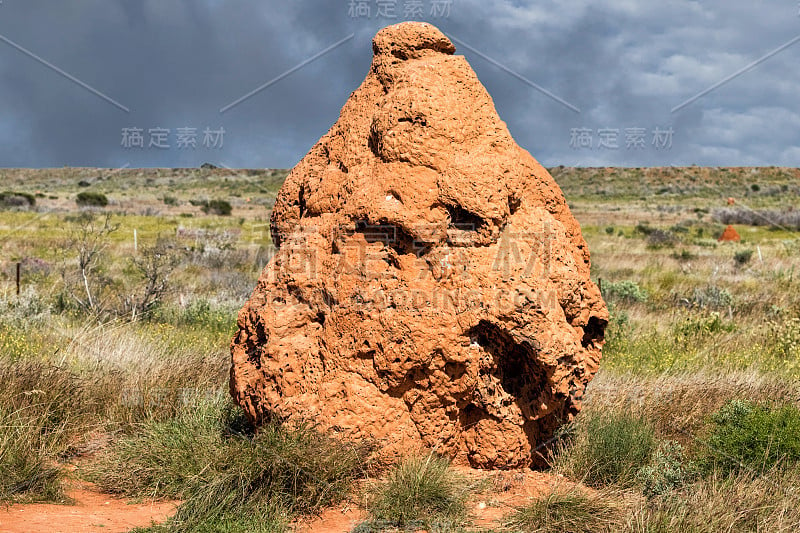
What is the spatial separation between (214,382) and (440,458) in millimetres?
2339

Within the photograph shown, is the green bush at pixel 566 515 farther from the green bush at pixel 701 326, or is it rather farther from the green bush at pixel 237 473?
the green bush at pixel 701 326

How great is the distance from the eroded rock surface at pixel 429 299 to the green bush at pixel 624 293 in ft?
22.3

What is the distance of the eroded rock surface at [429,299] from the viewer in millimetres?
3713

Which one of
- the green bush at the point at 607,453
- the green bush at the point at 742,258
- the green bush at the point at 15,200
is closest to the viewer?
the green bush at the point at 607,453

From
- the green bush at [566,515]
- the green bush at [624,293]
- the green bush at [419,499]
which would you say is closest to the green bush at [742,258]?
the green bush at [624,293]

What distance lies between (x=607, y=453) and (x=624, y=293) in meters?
6.92

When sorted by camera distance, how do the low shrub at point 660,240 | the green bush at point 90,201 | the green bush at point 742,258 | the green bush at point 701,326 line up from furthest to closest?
the green bush at point 90,201
the low shrub at point 660,240
the green bush at point 742,258
the green bush at point 701,326

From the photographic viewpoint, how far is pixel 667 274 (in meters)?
13.9

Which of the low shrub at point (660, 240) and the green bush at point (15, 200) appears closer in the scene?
the low shrub at point (660, 240)

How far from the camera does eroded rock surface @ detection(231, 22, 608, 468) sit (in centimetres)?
371

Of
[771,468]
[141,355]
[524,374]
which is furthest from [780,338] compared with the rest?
[141,355]

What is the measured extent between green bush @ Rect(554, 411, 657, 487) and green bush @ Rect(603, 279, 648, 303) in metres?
6.54

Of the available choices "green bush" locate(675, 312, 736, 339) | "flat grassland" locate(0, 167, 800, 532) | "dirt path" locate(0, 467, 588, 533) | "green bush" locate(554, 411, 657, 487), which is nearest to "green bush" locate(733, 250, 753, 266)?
"flat grassland" locate(0, 167, 800, 532)

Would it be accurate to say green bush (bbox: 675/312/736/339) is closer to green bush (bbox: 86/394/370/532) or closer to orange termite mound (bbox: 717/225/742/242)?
green bush (bbox: 86/394/370/532)
